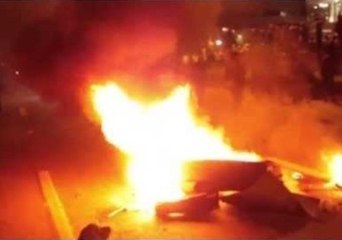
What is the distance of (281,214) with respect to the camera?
742cm

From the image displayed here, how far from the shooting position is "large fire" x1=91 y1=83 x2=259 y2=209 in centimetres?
839

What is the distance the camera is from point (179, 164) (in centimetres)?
839

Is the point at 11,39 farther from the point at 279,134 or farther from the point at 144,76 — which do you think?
the point at 279,134

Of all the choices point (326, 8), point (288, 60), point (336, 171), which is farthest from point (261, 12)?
point (336, 171)

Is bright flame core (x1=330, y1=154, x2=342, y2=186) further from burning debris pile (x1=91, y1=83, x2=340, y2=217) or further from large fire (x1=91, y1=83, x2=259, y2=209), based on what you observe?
large fire (x1=91, y1=83, x2=259, y2=209)

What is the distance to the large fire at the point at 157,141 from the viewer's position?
8391mm

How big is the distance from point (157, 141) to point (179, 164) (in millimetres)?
1607

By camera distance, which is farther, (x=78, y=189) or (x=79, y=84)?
(x=79, y=84)

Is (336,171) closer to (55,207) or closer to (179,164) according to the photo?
(179,164)

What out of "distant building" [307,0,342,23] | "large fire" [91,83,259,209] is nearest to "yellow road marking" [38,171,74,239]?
"large fire" [91,83,259,209]

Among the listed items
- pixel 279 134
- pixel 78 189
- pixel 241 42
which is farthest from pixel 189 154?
pixel 241 42

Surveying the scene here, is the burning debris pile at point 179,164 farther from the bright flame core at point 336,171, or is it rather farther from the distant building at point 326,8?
the distant building at point 326,8

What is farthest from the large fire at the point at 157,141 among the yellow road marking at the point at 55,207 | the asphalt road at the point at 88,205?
the yellow road marking at the point at 55,207

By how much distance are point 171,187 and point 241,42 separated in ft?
49.1
